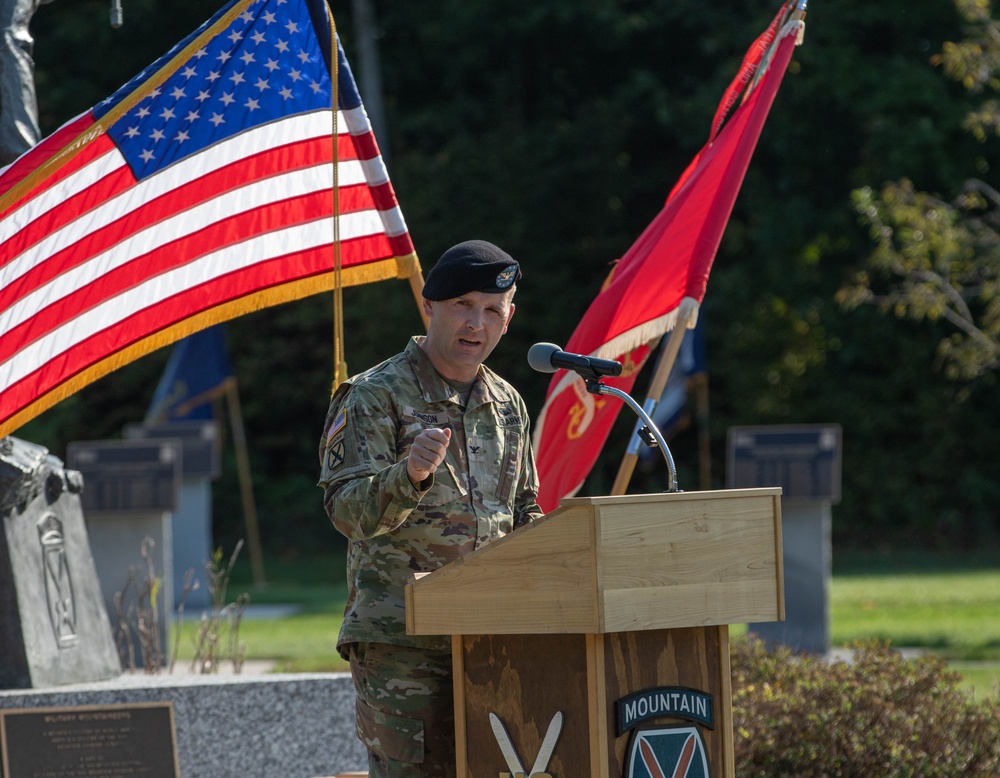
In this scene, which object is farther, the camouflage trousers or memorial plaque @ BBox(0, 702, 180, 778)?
memorial plaque @ BBox(0, 702, 180, 778)

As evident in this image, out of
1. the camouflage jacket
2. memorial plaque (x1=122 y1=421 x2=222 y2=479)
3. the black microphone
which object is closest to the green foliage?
memorial plaque (x1=122 y1=421 x2=222 y2=479)

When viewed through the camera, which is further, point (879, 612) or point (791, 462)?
point (879, 612)

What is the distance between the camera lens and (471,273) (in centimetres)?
404

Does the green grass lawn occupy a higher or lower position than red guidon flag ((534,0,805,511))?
lower

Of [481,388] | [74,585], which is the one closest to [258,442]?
[74,585]

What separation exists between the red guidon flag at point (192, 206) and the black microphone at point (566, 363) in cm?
194

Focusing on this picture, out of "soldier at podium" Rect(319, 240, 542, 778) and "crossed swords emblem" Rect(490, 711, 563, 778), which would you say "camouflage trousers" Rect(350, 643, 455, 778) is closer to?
"soldier at podium" Rect(319, 240, 542, 778)

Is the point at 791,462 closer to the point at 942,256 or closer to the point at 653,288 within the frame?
the point at 942,256

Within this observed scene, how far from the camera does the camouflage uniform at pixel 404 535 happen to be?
4055 mm

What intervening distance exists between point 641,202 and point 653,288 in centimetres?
2049

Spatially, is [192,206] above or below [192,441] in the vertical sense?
above

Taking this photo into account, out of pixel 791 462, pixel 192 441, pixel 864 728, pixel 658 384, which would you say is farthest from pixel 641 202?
pixel 658 384

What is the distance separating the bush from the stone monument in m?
2.97

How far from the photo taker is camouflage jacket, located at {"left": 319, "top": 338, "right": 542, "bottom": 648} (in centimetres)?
402
